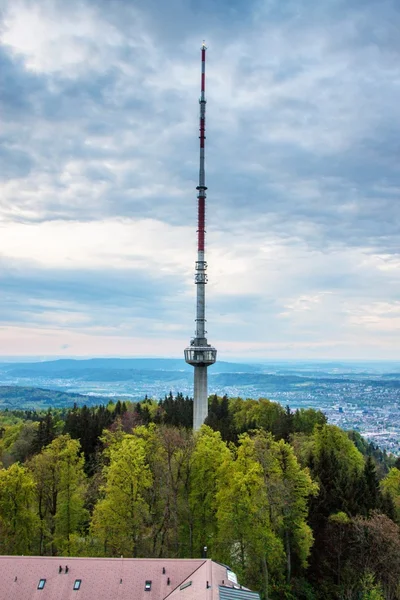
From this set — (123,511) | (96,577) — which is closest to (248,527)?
(123,511)

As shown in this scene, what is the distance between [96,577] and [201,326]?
60.5 meters

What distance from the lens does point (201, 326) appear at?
90750 mm

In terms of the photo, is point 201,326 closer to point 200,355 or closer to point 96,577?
point 200,355

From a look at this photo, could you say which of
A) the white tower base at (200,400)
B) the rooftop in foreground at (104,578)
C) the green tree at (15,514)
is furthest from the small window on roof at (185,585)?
the white tower base at (200,400)

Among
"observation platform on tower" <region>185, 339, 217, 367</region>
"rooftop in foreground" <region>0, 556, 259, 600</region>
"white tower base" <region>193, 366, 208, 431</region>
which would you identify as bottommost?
"rooftop in foreground" <region>0, 556, 259, 600</region>

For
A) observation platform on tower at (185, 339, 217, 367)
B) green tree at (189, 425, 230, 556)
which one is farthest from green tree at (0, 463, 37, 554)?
observation platform on tower at (185, 339, 217, 367)

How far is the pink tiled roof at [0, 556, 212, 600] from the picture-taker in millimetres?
31141

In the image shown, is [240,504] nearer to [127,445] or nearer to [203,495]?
[203,495]

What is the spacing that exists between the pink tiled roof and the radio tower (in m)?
52.2

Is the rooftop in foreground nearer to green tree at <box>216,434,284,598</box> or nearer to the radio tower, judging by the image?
green tree at <box>216,434,284,598</box>

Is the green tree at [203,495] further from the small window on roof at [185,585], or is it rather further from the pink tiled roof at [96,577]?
the small window on roof at [185,585]

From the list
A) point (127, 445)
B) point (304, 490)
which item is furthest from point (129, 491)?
point (304, 490)

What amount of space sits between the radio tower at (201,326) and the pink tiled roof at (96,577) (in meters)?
52.2

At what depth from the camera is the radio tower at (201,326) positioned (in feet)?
282
